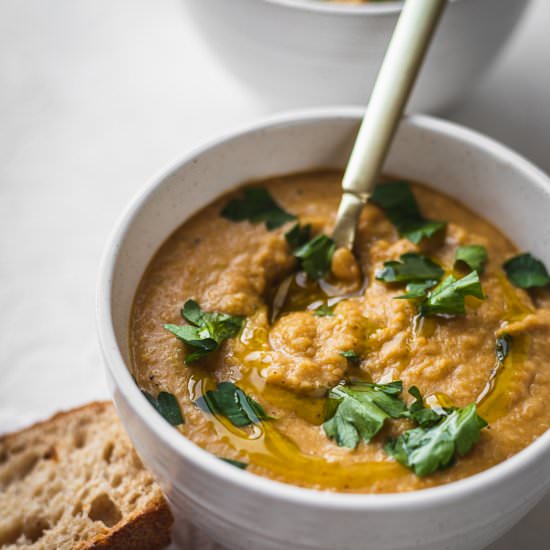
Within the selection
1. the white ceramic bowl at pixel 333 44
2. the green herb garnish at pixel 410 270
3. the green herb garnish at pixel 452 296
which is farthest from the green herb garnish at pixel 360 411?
the white ceramic bowl at pixel 333 44

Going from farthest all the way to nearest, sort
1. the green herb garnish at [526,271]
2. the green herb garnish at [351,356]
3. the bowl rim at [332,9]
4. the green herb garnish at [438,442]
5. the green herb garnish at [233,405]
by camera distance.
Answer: the bowl rim at [332,9] < the green herb garnish at [526,271] < the green herb garnish at [351,356] < the green herb garnish at [233,405] < the green herb garnish at [438,442]

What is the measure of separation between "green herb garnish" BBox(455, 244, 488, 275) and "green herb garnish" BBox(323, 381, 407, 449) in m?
0.52

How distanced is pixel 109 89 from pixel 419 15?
5.59 ft

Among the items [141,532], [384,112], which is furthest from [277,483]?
[384,112]

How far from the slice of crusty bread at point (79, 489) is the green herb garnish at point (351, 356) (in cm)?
69

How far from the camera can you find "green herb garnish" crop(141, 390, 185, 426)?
2.15 meters

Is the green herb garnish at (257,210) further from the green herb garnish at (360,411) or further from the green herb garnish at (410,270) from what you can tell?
the green herb garnish at (360,411)

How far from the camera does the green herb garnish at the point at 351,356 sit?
2250mm

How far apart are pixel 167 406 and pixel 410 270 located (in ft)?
2.68

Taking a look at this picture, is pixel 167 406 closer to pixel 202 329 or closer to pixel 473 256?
pixel 202 329

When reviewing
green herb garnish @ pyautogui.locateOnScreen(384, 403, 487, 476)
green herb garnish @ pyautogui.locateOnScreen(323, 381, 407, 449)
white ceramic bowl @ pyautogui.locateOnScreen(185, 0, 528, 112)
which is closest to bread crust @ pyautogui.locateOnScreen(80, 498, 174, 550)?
green herb garnish @ pyautogui.locateOnScreen(323, 381, 407, 449)

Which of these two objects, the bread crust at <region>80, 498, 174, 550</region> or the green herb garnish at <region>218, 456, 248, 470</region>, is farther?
the bread crust at <region>80, 498, 174, 550</region>

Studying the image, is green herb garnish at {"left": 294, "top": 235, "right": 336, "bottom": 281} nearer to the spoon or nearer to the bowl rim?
the spoon

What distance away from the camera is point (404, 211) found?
8.95ft
